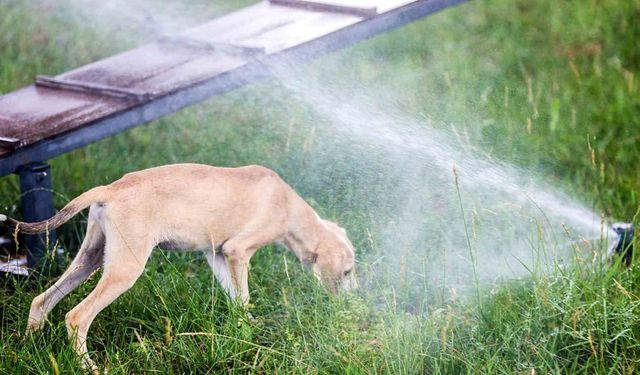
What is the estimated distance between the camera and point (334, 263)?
4.83 m

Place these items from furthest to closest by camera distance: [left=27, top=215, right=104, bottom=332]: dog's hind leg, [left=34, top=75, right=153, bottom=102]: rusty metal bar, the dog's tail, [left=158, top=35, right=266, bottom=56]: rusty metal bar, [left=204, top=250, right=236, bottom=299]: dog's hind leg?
[left=158, top=35, right=266, bottom=56]: rusty metal bar < [left=34, top=75, right=153, bottom=102]: rusty metal bar < [left=204, top=250, right=236, bottom=299]: dog's hind leg < [left=27, top=215, right=104, bottom=332]: dog's hind leg < the dog's tail

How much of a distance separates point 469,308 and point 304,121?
9.13 feet

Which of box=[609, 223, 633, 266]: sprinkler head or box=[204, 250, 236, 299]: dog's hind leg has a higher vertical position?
box=[204, 250, 236, 299]: dog's hind leg

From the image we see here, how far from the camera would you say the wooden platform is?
16.9ft

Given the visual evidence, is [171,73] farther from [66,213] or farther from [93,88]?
[66,213]

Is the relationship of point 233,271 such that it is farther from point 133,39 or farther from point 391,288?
point 133,39

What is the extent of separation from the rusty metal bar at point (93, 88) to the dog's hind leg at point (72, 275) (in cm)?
105

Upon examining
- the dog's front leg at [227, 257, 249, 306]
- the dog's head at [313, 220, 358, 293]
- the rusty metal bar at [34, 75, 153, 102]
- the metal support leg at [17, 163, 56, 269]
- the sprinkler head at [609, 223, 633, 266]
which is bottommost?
the sprinkler head at [609, 223, 633, 266]

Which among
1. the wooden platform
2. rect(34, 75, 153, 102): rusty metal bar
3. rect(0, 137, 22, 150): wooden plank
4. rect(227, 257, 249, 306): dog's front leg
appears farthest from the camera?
rect(34, 75, 153, 102): rusty metal bar

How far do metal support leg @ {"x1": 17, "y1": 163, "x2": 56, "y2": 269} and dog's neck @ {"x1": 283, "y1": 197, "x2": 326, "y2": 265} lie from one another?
1.10m

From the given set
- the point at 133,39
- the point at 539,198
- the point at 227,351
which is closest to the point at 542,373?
the point at 227,351

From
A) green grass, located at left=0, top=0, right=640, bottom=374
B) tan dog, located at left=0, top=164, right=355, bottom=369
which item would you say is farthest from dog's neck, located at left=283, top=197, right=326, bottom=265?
green grass, located at left=0, top=0, right=640, bottom=374

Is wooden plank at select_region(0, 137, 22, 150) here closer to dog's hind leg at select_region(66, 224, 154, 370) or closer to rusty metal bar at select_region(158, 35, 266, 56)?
dog's hind leg at select_region(66, 224, 154, 370)

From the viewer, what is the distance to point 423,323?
430 cm
